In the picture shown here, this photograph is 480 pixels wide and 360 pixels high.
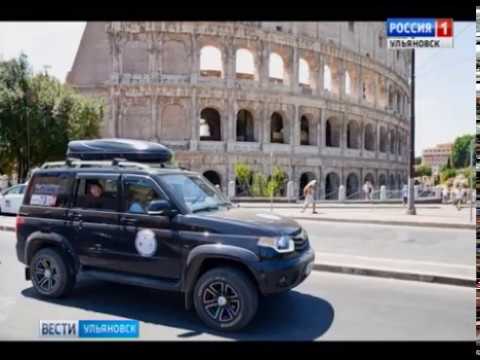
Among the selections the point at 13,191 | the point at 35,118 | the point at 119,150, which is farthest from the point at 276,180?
the point at 119,150

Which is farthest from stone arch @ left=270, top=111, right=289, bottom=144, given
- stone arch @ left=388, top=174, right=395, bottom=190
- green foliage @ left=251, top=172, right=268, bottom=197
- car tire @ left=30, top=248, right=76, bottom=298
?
car tire @ left=30, top=248, right=76, bottom=298

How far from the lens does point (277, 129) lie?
35531 millimetres

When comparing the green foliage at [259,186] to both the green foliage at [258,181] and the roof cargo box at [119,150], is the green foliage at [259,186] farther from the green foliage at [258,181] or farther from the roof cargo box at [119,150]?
the roof cargo box at [119,150]

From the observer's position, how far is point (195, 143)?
1163 inches

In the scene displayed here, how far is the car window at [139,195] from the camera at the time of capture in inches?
203

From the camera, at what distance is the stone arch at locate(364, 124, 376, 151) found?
38781mm

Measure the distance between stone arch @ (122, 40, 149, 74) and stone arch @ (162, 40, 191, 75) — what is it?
53.6 inches

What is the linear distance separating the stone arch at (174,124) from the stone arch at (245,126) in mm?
4843

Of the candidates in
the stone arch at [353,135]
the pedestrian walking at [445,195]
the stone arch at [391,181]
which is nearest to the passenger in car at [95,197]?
the pedestrian walking at [445,195]

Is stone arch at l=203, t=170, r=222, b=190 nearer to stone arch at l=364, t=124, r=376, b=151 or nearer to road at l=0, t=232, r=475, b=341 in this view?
stone arch at l=364, t=124, r=376, b=151
